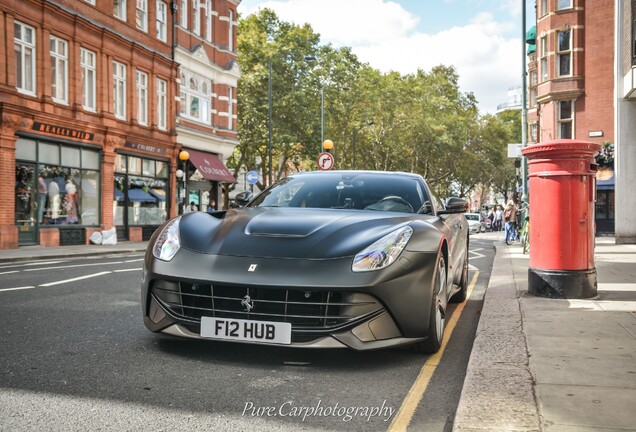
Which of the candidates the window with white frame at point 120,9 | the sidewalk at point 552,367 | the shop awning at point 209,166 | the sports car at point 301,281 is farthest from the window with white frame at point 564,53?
the sports car at point 301,281

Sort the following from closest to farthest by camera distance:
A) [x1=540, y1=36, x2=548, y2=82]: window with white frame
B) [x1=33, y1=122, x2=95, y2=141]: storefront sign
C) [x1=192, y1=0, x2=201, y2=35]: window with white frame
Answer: [x1=33, y1=122, x2=95, y2=141]: storefront sign < [x1=192, y1=0, x2=201, y2=35]: window with white frame < [x1=540, y1=36, x2=548, y2=82]: window with white frame

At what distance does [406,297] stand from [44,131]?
19.1 m

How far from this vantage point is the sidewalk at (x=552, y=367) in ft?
9.89

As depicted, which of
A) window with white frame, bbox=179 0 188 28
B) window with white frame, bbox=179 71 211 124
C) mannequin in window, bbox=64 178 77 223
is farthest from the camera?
window with white frame, bbox=179 71 211 124

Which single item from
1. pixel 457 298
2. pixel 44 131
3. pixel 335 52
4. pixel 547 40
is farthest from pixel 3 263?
pixel 335 52

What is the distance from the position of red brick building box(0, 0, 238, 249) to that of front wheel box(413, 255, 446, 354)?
17213 mm

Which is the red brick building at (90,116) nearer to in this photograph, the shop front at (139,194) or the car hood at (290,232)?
the shop front at (139,194)

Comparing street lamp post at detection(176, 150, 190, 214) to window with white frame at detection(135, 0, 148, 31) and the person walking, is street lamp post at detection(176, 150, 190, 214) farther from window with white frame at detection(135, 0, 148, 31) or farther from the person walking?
the person walking

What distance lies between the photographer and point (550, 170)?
7.05 meters

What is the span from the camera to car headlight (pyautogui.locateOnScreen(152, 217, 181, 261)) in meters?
4.39

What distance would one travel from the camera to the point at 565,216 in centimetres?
704

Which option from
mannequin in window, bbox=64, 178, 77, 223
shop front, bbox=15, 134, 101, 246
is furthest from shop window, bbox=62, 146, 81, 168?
mannequin in window, bbox=64, 178, 77, 223

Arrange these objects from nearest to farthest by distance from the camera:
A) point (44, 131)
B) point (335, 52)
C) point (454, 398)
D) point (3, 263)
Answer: point (454, 398) → point (3, 263) → point (44, 131) → point (335, 52)

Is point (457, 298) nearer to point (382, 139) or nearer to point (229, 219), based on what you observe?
point (229, 219)
